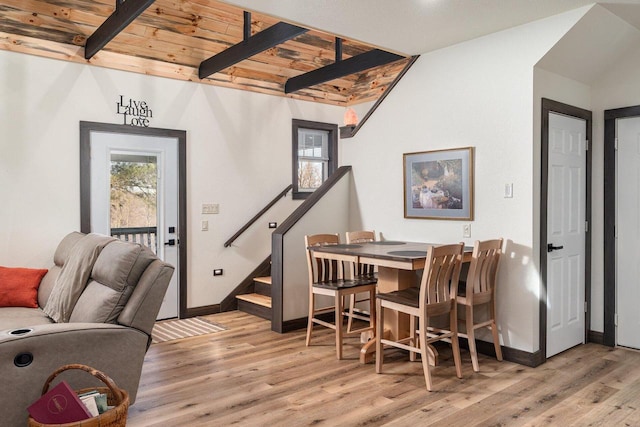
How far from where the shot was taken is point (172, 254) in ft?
17.3

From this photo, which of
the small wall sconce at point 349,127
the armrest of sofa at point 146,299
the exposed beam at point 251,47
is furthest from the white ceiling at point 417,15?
the armrest of sofa at point 146,299

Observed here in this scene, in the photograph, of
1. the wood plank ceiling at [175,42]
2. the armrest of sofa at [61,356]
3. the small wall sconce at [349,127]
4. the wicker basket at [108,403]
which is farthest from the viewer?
the small wall sconce at [349,127]

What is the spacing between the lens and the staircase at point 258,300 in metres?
5.25

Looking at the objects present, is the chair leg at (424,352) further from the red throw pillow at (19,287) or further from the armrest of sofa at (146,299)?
the red throw pillow at (19,287)

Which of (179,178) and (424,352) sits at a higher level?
(179,178)

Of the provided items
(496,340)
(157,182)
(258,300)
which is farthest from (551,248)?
(157,182)

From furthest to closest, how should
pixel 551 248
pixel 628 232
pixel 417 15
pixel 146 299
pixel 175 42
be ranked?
pixel 175 42 < pixel 628 232 < pixel 551 248 < pixel 417 15 < pixel 146 299

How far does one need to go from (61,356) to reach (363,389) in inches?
73.2

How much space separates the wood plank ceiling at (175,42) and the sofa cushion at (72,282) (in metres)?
2.16

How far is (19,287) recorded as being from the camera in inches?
151

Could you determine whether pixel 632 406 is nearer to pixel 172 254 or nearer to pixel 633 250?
pixel 633 250

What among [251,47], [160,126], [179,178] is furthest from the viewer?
[179,178]

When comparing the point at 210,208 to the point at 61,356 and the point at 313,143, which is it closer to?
the point at 313,143

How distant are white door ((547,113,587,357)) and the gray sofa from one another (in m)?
2.99
